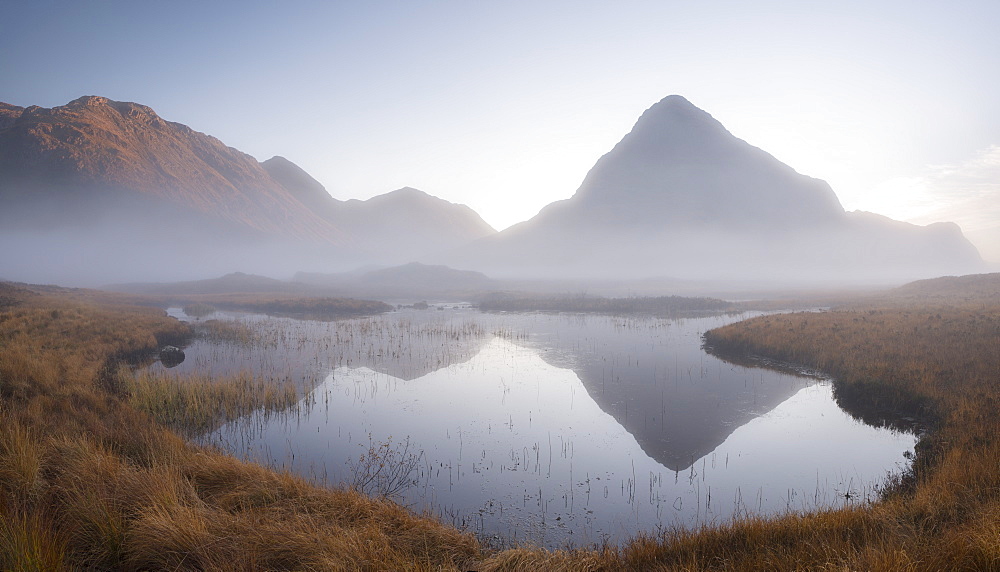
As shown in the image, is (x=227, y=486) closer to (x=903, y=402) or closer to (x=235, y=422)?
(x=235, y=422)

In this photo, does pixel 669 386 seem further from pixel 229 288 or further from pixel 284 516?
pixel 229 288

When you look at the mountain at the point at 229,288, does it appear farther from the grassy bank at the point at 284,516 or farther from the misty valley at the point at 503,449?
the grassy bank at the point at 284,516

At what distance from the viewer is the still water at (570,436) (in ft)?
34.3

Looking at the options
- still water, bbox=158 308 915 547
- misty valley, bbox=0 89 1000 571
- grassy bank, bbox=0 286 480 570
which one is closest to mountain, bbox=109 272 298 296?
misty valley, bbox=0 89 1000 571

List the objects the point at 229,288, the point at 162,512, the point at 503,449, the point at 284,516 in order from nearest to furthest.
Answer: the point at 162,512, the point at 284,516, the point at 503,449, the point at 229,288

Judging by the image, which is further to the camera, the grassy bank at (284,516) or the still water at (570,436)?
the still water at (570,436)

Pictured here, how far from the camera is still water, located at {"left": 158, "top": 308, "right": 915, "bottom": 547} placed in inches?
411

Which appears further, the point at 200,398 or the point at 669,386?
the point at 669,386

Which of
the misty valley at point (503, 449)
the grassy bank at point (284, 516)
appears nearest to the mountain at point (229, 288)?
the misty valley at point (503, 449)

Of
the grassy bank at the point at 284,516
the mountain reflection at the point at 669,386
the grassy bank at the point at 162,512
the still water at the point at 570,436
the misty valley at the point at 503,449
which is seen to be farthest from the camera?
the mountain reflection at the point at 669,386

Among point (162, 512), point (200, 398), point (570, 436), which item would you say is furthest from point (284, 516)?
point (200, 398)

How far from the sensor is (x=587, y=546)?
335 inches

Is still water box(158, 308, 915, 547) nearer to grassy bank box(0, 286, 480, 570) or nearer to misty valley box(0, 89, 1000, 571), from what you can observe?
misty valley box(0, 89, 1000, 571)

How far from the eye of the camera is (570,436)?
49.5 ft
